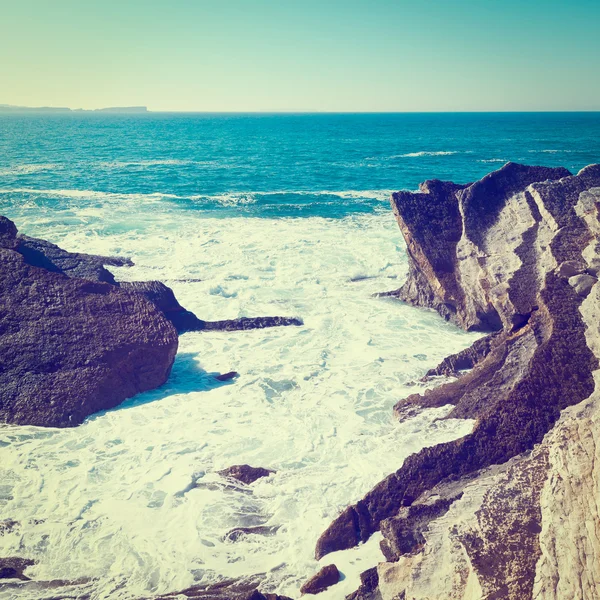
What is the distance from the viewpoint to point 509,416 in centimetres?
698

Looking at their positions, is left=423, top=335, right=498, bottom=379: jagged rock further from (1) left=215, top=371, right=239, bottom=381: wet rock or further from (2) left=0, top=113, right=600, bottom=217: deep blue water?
(2) left=0, top=113, right=600, bottom=217: deep blue water

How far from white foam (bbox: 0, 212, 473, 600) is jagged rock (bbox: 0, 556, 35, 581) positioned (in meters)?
0.12

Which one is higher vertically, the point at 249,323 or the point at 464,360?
the point at 464,360

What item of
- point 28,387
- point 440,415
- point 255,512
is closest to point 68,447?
point 28,387

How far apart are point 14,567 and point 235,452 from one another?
127 inches

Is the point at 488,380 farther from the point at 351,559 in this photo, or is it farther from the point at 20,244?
the point at 20,244

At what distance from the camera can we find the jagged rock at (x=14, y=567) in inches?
250

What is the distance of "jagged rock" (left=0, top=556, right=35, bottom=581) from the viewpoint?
634 centimetres

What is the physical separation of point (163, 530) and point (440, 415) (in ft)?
14.6

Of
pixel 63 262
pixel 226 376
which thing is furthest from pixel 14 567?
pixel 63 262

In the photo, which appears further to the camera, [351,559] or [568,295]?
[568,295]

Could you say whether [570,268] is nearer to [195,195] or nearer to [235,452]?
[235,452]

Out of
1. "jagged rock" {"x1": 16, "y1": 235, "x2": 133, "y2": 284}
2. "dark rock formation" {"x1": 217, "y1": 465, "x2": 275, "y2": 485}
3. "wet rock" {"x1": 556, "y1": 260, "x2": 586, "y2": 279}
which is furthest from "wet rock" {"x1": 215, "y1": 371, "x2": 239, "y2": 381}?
"wet rock" {"x1": 556, "y1": 260, "x2": 586, "y2": 279}

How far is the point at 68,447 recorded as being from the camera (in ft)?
29.0
